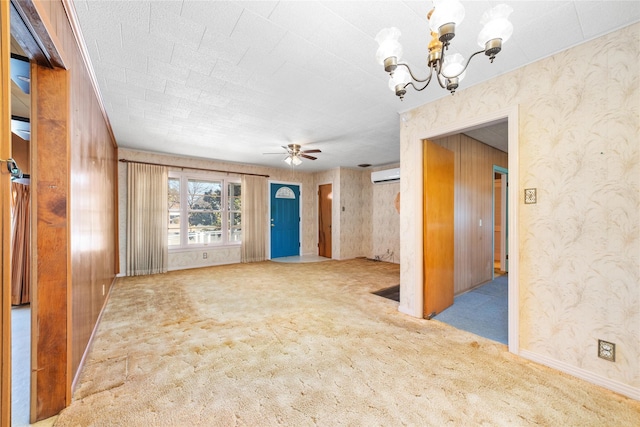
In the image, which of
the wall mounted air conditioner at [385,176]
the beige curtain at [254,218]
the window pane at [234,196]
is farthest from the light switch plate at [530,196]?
the window pane at [234,196]

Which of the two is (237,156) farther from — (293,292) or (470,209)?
(470,209)

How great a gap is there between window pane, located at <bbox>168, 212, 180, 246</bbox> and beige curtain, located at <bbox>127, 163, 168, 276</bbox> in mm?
253

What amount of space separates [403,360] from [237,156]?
4.84m

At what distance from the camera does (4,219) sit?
0.87 meters

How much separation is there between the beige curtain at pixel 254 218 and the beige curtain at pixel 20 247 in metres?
3.54

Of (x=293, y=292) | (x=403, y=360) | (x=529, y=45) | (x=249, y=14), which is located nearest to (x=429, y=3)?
(x=529, y=45)

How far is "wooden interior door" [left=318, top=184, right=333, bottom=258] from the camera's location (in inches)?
286

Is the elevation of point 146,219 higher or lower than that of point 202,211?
lower

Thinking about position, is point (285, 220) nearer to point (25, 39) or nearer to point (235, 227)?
point (235, 227)

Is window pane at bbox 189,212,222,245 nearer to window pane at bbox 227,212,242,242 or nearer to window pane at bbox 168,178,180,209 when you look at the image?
window pane at bbox 227,212,242,242

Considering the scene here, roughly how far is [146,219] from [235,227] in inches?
72.9

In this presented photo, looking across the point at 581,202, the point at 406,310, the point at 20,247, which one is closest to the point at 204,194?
the point at 20,247

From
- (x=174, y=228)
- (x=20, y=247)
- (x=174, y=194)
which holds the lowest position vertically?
(x=20, y=247)

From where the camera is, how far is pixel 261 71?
7.57 feet
